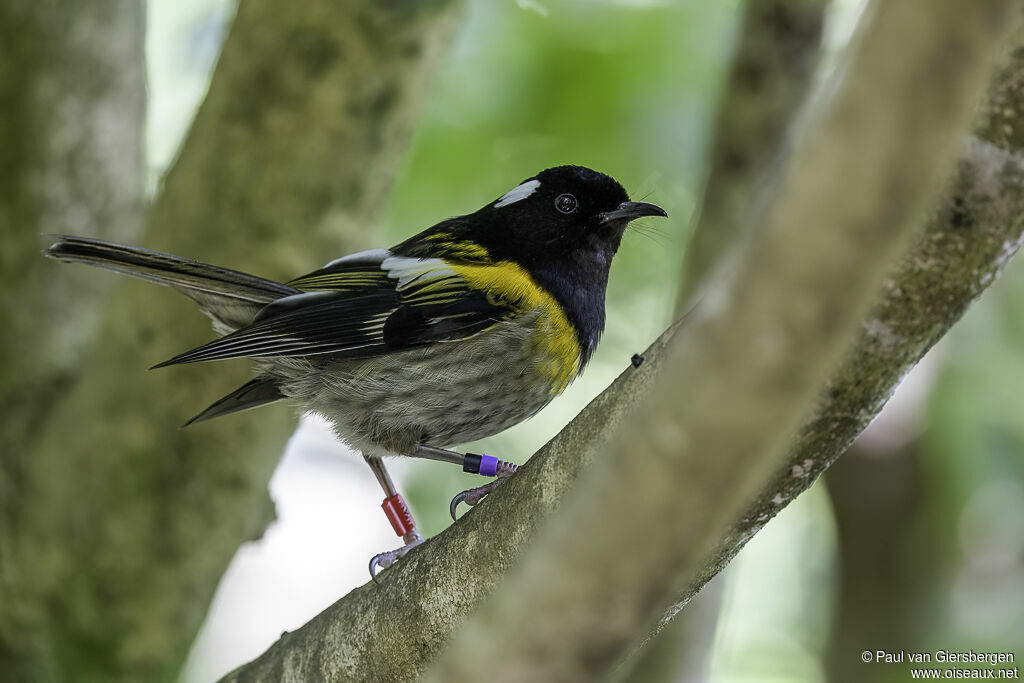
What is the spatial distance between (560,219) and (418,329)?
0.73 m

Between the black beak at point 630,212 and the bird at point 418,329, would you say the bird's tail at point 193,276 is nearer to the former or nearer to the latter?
the bird at point 418,329

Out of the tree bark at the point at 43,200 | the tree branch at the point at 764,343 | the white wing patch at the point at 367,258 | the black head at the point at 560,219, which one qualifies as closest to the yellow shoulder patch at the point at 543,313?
the black head at the point at 560,219

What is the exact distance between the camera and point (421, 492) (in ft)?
18.6

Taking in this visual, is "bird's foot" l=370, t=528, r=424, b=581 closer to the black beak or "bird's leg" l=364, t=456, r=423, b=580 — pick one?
"bird's leg" l=364, t=456, r=423, b=580

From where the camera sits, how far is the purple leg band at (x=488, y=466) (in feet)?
10.2

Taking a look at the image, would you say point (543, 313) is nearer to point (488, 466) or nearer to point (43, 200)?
point (488, 466)

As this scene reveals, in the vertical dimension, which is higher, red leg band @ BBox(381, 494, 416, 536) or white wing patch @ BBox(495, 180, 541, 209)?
white wing patch @ BBox(495, 180, 541, 209)

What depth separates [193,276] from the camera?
3.30 metres

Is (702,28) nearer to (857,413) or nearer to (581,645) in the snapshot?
(857,413)

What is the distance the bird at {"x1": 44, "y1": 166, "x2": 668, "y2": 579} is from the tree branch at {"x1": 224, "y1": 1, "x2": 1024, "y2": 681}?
0.54m

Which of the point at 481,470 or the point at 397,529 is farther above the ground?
the point at 397,529

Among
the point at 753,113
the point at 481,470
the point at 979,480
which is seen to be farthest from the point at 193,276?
the point at 979,480

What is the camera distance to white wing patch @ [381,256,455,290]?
349 centimetres

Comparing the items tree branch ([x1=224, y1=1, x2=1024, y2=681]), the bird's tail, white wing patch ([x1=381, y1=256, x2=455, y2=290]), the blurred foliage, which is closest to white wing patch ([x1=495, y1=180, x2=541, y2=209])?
white wing patch ([x1=381, y1=256, x2=455, y2=290])
